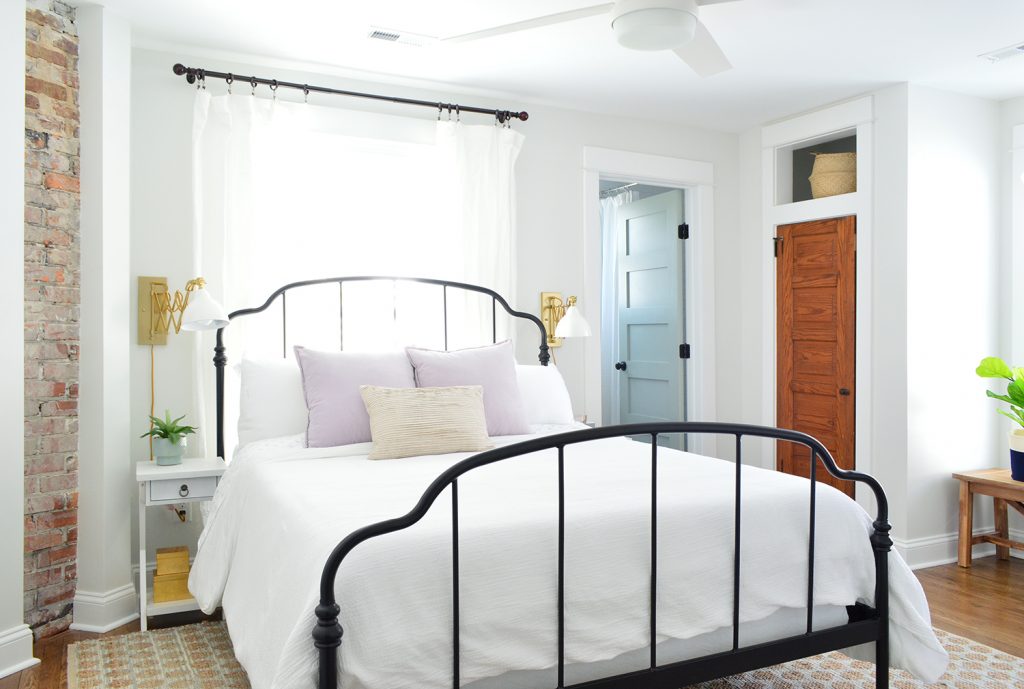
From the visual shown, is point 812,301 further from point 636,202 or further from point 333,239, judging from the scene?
point 333,239

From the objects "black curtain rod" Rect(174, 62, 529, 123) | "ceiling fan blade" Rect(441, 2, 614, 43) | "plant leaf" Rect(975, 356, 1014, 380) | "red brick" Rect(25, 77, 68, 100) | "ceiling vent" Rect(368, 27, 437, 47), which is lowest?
"plant leaf" Rect(975, 356, 1014, 380)

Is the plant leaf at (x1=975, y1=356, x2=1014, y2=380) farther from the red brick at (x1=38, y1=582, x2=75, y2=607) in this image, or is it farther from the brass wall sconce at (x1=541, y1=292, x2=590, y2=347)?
the red brick at (x1=38, y1=582, x2=75, y2=607)

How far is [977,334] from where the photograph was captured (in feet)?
14.1

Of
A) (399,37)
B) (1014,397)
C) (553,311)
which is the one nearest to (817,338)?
(1014,397)

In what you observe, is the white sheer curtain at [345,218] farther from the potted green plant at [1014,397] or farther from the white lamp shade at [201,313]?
the potted green plant at [1014,397]

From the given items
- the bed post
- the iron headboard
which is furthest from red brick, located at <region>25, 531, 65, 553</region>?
the bed post

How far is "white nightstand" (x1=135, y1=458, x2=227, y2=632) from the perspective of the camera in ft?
10.0

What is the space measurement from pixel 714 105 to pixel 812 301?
4.24 feet

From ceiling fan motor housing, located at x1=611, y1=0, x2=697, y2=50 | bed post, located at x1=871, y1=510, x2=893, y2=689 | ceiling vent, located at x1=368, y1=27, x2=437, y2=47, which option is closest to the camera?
bed post, located at x1=871, y1=510, x2=893, y2=689

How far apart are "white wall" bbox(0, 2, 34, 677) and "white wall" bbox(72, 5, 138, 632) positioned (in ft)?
1.29

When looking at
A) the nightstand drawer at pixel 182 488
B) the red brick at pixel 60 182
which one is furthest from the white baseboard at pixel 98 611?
the red brick at pixel 60 182

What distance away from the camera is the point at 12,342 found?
2.69 metres

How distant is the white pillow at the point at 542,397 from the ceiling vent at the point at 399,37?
1.54 metres

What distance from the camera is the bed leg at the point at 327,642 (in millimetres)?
1525
